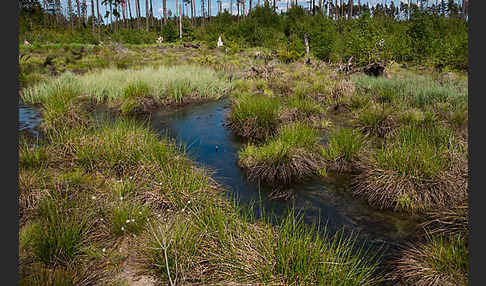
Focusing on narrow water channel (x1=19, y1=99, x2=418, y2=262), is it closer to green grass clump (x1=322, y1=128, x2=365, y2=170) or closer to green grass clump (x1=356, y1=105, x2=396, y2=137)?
green grass clump (x1=322, y1=128, x2=365, y2=170)

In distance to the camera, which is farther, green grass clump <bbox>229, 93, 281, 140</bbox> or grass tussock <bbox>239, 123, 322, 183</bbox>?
green grass clump <bbox>229, 93, 281, 140</bbox>

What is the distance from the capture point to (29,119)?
9.16 meters

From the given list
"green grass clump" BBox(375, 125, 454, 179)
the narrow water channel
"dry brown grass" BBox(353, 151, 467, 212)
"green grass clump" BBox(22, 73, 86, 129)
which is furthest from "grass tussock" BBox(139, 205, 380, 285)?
"green grass clump" BBox(22, 73, 86, 129)

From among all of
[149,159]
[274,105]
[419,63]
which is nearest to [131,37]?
[419,63]

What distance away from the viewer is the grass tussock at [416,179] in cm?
458

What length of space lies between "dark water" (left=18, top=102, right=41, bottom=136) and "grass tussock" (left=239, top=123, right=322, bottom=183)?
18.2 feet

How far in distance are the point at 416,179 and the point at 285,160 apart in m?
2.08

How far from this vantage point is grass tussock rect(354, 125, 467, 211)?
4578 millimetres

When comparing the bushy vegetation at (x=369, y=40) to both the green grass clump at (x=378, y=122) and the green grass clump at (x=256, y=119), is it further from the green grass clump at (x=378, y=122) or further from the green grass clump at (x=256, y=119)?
the green grass clump at (x=378, y=122)

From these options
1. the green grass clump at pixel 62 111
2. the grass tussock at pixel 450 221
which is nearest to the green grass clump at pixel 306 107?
the grass tussock at pixel 450 221

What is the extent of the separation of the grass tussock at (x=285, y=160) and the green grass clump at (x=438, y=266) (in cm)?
258

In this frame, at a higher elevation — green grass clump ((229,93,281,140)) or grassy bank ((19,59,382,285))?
green grass clump ((229,93,281,140))

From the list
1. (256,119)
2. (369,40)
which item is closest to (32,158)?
(256,119)

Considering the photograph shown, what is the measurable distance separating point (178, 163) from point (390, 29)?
23.3 m
